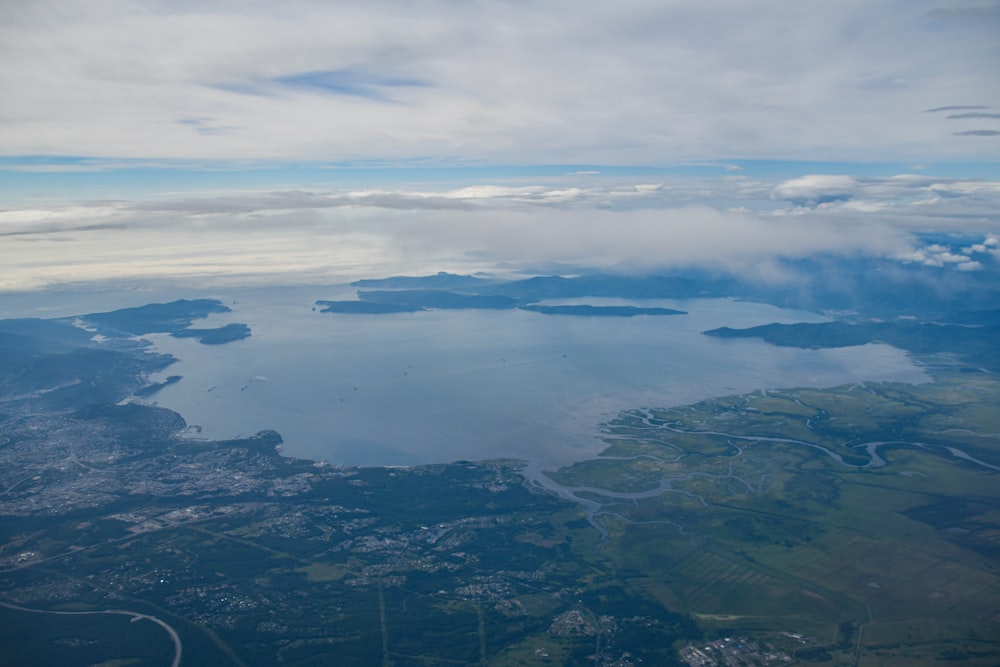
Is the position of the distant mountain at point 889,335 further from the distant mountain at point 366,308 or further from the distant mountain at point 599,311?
the distant mountain at point 366,308

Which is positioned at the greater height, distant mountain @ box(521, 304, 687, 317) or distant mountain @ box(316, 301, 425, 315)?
distant mountain @ box(316, 301, 425, 315)

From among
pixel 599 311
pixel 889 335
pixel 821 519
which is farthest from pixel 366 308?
pixel 821 519

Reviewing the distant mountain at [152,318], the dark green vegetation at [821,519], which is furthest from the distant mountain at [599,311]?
the dark green vegetation at [821,519]

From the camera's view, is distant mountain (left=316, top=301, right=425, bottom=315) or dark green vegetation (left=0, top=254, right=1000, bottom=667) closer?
dark green vegetation (left=0, top=254, right=1000, bottom=667)

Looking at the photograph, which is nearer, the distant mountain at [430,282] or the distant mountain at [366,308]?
the distant mountain at [366,308]

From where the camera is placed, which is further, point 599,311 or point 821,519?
point 599,311

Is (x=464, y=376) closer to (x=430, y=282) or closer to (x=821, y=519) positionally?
(x=821, y=519)

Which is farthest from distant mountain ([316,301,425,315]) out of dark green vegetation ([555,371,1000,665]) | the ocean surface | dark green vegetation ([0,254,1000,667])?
dark green vegetation ([555,371,1000,665])

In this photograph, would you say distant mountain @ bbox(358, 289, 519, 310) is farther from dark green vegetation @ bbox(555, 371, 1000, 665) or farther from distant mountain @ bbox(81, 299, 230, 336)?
dark green vegetation @ bbox(555, 371, 1000, 665)
